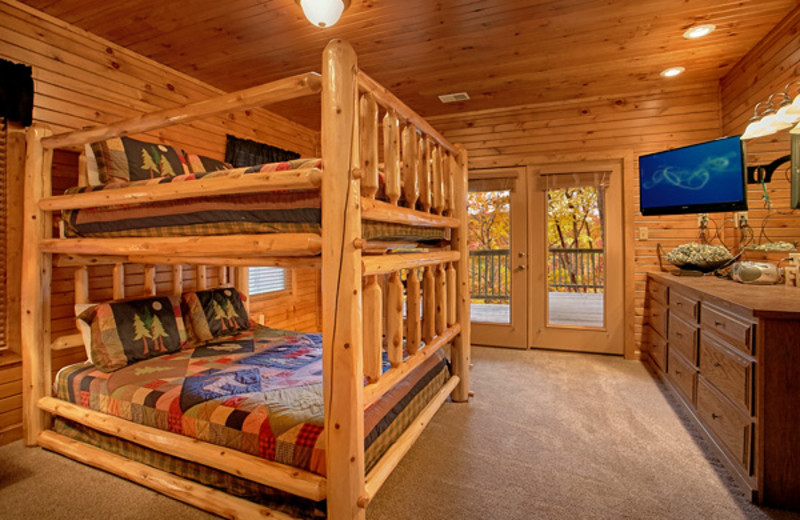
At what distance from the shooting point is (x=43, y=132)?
218 centimetres

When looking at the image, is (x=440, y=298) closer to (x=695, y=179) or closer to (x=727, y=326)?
(x=727, y=326)

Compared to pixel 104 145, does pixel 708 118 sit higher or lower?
higher

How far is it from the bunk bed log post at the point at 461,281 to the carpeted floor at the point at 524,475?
0.17 m

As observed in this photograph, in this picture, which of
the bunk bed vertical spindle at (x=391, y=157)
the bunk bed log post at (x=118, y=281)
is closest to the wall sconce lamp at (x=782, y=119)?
the bunk bed vertical spindle at (x=391, y=157)

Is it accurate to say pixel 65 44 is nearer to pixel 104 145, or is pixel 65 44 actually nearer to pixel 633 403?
pixel 104 145

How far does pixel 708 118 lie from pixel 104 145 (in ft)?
15.5

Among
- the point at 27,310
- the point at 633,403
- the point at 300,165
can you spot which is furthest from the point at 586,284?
the point at 27,310

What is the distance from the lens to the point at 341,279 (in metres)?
1.31

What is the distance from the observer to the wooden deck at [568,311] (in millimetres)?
4148

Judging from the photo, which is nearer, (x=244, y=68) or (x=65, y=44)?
(x=65, y=44)

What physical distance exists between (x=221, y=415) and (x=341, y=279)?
0.87m

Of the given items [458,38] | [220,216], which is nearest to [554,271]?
[458,38]

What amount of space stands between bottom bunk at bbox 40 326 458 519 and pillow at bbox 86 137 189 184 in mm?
1134

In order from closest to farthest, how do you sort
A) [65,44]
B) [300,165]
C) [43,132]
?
[300,165] < [43,132] < [65,44]
